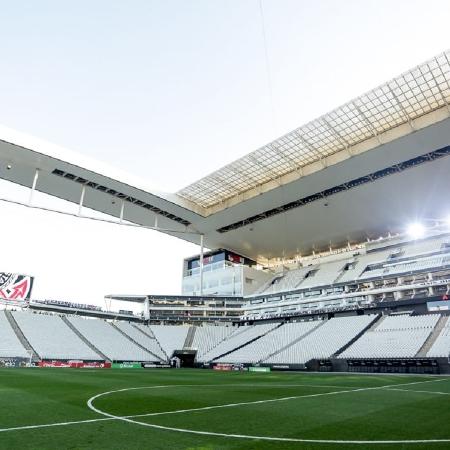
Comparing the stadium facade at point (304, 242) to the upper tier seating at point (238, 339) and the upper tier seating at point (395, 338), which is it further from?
the upper tier seating at point (238, 339)

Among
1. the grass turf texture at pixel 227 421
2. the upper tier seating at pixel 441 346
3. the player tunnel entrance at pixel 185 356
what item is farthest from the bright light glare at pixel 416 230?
the grass turf texture at pixel 227 421

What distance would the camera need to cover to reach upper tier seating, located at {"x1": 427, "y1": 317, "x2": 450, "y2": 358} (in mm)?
32716

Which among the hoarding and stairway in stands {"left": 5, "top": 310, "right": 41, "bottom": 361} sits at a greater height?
the hoarding

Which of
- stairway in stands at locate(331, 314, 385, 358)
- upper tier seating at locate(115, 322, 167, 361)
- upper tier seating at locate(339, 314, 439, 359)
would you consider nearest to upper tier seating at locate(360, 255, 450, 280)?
stairway in stands at locate(331, 314, 385, 358)

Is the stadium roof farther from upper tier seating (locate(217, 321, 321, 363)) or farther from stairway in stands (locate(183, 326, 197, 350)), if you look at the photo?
stairway in stands (locate(183, 326, 197, 350))

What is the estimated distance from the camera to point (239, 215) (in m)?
59.1

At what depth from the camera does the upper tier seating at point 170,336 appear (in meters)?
60.2

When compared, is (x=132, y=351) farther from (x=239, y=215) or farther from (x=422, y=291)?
(x=422, y=291)

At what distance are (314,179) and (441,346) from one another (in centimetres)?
2278

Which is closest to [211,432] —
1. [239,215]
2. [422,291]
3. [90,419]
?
[90,419]

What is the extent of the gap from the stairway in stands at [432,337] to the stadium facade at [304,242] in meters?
0.24

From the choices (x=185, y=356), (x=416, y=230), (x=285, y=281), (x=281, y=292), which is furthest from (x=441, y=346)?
(x=185, y=356)

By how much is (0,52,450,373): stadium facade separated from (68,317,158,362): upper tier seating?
0.31 m

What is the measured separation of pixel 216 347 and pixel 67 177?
109 ft
